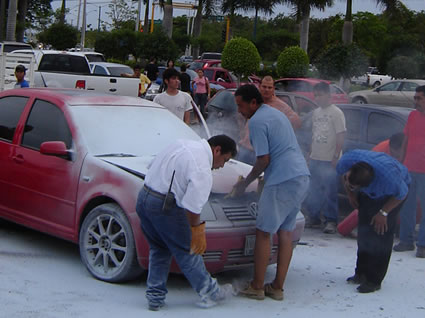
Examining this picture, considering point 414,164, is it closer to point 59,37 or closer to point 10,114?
point 10,114

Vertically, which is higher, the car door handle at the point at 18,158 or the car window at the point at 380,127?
the car window at the point at 380,127

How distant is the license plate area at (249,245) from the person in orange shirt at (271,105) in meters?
2.43

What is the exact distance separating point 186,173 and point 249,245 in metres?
1.05

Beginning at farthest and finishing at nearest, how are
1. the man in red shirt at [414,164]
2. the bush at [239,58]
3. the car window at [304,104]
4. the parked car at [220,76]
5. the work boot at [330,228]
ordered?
the bush at [239,58] → the parked car at [220,76] → the car window at [304,104] → the work boot at [330,228] → the man in red shirt at [414,164]

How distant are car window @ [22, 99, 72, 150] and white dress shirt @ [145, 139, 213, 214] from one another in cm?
154

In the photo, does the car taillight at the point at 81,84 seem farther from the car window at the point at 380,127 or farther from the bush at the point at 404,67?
the bush at the point at 404,67

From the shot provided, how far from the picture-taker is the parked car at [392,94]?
75.5 feet

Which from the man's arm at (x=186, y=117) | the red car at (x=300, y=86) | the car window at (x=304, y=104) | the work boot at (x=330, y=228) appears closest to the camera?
the work boot at (x=330, y=228)

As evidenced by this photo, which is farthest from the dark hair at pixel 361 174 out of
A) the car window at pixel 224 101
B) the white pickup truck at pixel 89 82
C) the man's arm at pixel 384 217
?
the white pickup truck at pixel 89 82

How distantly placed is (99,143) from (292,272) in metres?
2.01

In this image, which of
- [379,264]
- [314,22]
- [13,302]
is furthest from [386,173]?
[314,22]

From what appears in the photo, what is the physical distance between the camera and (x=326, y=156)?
766 cm

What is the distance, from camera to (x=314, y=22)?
64062 mm

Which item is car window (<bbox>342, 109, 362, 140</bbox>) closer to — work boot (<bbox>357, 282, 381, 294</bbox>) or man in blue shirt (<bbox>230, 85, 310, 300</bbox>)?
work boot (<bbox>357, 282, 381, 294</bbox>)
